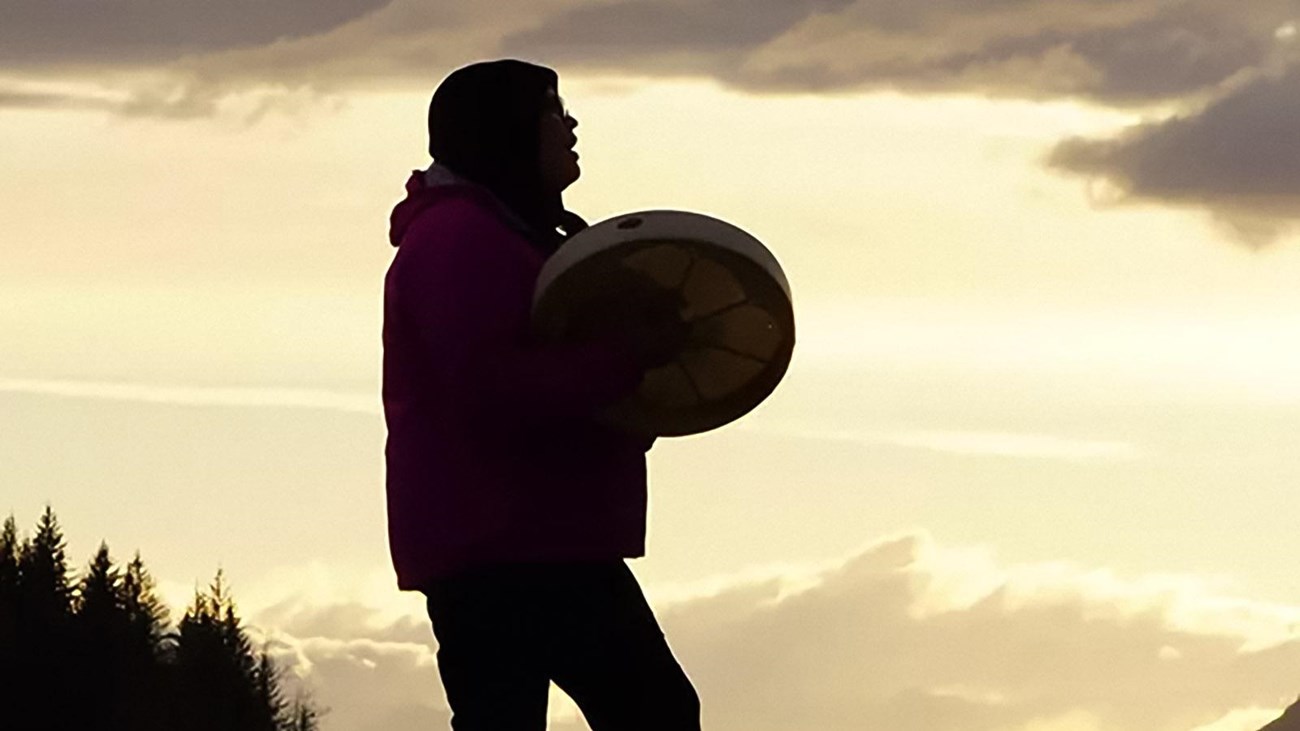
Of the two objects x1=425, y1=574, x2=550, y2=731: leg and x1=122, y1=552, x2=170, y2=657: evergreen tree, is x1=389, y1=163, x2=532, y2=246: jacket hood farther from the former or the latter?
x1=122, y1=552, x2=170, y2=657: evergreen tree

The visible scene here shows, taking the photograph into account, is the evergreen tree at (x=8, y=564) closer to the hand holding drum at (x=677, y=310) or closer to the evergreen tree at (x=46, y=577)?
the evergreen tree at (x=46, y=577)

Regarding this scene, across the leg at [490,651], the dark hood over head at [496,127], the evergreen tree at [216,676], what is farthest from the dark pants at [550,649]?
the evergreen tree at [216,676]

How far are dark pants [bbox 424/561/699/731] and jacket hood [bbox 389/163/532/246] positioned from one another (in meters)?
0.95

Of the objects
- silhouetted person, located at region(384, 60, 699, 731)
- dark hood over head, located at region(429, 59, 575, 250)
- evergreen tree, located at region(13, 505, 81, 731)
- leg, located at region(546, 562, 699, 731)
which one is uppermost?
evergreen tree, located at region(13, 505, 81, 731)

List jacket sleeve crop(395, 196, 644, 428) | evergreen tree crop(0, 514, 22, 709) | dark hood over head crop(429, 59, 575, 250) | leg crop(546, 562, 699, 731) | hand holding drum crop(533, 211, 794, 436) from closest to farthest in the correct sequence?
jacket sleeve crop(395, 196, 644, 428) → hand holding drum crop(533, 211, 794, 436) → leg crop(546, 562, 699, 731) → dark hood over head crop(429, 59, 575, 250) → evergreen tree crop(0, 514, 22, 709)

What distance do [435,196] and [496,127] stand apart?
0.25m

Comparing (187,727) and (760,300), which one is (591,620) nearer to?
(760,300)

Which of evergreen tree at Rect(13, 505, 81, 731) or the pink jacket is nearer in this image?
the pink jacket

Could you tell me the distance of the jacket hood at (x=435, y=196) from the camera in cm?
1019

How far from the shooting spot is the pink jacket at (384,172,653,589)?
9.88 meters

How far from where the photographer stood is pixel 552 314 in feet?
32.8

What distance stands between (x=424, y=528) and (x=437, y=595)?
0.20m

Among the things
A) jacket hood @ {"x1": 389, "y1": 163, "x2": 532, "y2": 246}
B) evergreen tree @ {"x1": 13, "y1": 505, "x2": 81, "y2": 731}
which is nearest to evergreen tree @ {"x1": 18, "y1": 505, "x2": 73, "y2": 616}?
evergreen tree @ {"x1": 13, "y1": 505, "x2": 81, "y2": 731}

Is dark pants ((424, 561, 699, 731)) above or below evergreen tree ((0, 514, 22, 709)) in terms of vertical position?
below
